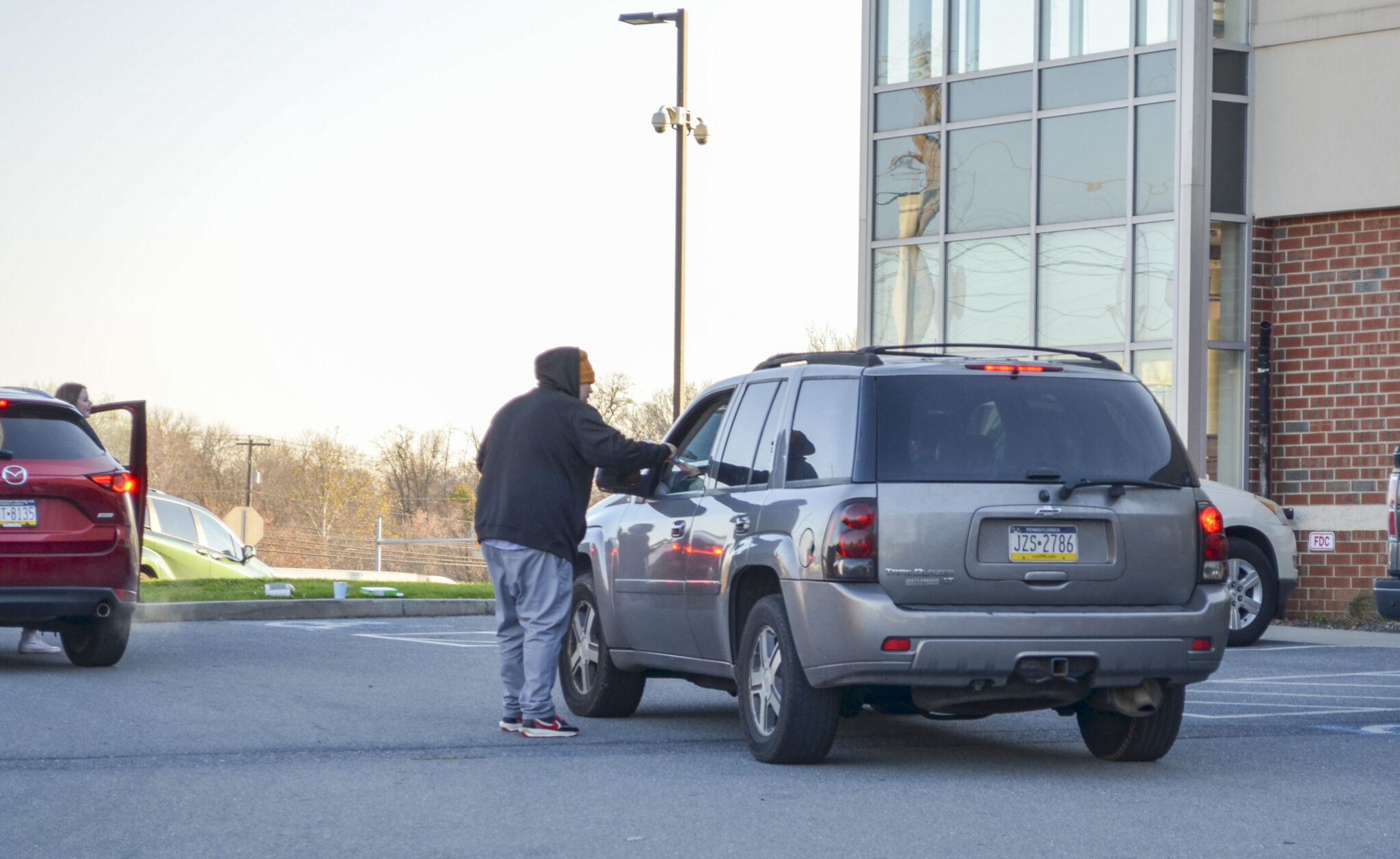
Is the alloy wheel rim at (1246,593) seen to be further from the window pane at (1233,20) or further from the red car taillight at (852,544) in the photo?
the red car taillight at (852,544)

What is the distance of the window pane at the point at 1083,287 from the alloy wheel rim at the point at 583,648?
38.2ft

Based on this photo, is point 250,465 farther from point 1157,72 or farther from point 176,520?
point 1157,72

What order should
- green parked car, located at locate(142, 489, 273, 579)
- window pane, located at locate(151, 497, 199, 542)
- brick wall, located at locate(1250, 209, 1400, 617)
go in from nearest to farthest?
brick wall, located at locate(1250, 209, 1400, 617) → green parked car, located at locate(142, 489, 273, 579) → window pane, located at locate(151, 497, 199, 542)

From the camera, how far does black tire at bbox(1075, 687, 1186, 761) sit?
295 inches

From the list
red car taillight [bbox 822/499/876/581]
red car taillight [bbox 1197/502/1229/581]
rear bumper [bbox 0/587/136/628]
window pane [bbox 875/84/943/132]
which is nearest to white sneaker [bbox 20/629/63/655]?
rear bumper [bbox 0/587/136/628]

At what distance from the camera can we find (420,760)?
24.2ft

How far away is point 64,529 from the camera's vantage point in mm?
10781

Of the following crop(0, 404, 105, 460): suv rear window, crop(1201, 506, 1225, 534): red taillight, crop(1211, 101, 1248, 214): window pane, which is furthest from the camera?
crop(1211, 101, 1248, 214): window pane

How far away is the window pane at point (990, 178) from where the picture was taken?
2053 cm

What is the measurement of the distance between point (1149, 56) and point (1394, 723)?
1166cm

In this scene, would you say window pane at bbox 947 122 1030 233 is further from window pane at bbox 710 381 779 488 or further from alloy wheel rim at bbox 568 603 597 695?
window pane at bbox 710 381 779 488

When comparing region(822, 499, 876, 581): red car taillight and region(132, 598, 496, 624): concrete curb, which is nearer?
region(822, 499, 876, 581): red car taillight

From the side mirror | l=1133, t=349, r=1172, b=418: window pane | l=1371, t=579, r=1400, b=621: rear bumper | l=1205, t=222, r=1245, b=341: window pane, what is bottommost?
l=1371, t=579, r=1400, b=621: rear bumper

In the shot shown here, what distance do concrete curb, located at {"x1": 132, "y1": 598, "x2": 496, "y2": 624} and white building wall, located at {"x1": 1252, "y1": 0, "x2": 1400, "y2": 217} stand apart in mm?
9610
